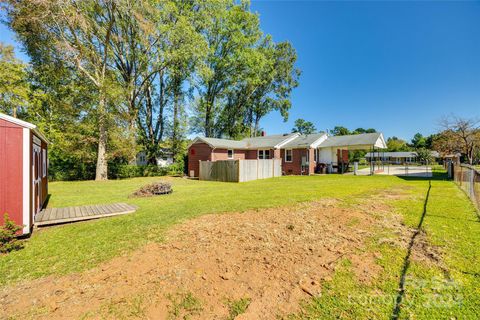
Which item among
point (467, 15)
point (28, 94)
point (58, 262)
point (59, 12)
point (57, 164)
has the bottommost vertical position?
point (58, 262)

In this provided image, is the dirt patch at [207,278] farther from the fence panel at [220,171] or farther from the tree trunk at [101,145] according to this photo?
the tree trunk at [101,145]

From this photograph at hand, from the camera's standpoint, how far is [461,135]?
2300cm

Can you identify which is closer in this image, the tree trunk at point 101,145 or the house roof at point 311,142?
the tree trunk at point 101,145

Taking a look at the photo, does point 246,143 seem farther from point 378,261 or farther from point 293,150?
point 378,261

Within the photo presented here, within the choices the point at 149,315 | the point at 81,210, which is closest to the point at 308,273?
the point at 149,315

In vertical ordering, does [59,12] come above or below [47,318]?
above

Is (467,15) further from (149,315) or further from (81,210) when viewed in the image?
(81,210)

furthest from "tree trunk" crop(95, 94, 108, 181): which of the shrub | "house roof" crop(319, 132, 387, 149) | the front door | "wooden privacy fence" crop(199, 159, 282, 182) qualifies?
"house roof" crop(319, 132, 387, 149)

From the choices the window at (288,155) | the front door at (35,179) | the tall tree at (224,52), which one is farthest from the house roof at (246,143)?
the front door at (35,179)

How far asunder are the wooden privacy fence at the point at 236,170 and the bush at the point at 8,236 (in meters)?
12.3

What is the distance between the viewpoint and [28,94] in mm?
18469

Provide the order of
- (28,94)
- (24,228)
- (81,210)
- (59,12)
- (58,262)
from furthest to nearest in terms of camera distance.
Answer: (28,94) → (59,12) → (81,210) → (24,228) → (58,262)

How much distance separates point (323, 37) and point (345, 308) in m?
25.4

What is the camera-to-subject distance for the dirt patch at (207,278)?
2594 millimetres
